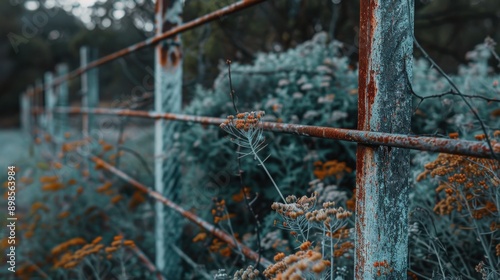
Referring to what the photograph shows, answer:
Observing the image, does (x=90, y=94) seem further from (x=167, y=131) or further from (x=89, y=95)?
(x=167, y=131)

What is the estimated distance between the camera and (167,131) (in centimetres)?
244

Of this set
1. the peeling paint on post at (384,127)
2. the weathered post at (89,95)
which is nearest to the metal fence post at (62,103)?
the weathered post at (89,95)

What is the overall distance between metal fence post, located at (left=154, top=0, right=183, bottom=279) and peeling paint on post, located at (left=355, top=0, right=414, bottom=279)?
152 centimetres

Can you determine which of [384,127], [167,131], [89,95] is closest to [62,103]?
[89,95]

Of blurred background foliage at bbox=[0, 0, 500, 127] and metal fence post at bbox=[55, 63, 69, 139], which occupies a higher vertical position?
blurred background foliage at bbox=[0, 0, 500, 127]

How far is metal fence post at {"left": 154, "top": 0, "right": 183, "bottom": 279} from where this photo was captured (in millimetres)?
2389

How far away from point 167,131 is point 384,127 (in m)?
1.61

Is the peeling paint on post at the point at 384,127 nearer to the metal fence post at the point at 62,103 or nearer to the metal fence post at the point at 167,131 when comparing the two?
the metal fence post at the point at 167,131

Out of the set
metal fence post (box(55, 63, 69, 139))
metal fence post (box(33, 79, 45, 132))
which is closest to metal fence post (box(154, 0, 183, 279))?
metal fence post (box(55, 63, 69, 139))

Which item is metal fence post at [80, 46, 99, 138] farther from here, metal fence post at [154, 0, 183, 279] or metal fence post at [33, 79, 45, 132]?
metal fence post at [33, 79, 45, 132]

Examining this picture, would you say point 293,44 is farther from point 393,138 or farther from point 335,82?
point 393,138

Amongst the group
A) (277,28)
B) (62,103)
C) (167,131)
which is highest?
(277,28)

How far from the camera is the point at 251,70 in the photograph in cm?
293

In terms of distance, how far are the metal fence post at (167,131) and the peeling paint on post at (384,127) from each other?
1.52m
